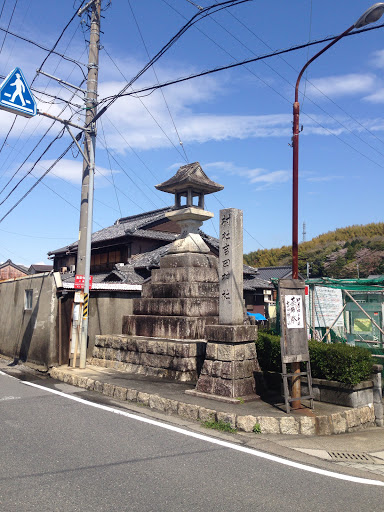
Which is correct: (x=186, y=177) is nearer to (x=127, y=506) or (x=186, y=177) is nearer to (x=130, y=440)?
(x=130, y=440)

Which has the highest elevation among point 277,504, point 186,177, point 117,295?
point 186,177

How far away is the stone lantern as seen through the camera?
12305 mm

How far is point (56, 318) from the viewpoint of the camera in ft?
43.5

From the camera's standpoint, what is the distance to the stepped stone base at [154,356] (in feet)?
32.9

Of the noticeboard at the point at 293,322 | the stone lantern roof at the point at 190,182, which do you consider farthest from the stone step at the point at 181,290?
the noticeboard at the point at 293,322

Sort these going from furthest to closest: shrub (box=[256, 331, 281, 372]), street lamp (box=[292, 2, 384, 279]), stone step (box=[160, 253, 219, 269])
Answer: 1. stone step (box=[160, 253, 219, 269])
2. shrub (box=[256, 331, 281, 372])
3. street lamp (box=[292, 2, 384, 279])

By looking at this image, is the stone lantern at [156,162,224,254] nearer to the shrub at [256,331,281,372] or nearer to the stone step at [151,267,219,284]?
the stone step at [151,267,219,284]

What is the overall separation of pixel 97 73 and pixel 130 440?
11616 millimetres

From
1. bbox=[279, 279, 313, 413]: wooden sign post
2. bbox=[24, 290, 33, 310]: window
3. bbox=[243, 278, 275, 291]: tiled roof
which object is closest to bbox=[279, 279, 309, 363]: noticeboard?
bbox=[279, 279, 313, 413]: wooden sign post

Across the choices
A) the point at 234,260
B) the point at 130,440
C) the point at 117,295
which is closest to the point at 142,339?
the point at 117,295

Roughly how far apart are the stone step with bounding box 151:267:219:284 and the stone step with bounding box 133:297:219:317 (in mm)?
617

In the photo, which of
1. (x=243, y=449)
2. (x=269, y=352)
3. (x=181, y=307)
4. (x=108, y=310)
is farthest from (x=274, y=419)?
(x=108, y=310)

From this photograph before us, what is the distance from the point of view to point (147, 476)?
4.75 m

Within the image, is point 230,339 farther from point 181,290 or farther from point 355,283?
point 355,283
